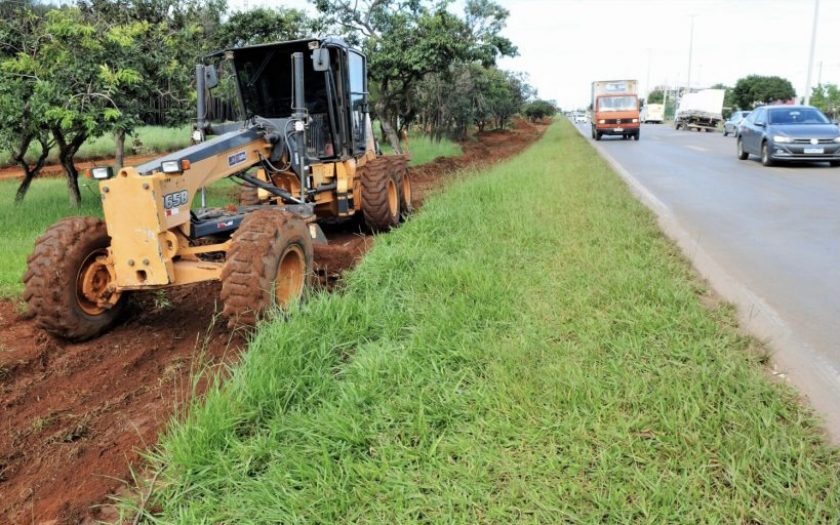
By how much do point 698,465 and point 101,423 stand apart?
337 centimetres

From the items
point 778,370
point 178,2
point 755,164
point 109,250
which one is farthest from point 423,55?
point 778,370

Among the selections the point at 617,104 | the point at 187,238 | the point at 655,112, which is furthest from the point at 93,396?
the point at 655,112

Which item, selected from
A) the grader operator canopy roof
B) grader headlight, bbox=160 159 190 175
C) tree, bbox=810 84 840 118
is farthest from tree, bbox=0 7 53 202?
tree, bbox=810 84 840 118

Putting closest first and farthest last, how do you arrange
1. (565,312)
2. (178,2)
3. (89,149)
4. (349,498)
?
(349,498), (565,312), (178,2), (89,149)

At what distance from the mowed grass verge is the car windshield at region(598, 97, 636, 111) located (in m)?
28.0

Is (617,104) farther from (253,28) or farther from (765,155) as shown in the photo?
(253,28)

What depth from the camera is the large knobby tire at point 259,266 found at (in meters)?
4.60

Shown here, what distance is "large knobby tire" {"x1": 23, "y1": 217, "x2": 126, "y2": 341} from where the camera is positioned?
4809 mm

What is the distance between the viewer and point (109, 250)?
201 inches

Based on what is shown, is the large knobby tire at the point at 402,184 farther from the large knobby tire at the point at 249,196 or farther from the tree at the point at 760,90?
the tree at the point at 760,90

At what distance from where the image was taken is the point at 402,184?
959cm

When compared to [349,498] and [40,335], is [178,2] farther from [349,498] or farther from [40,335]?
[349,498]

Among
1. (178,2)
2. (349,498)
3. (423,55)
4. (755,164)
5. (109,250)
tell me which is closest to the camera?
(349,498)

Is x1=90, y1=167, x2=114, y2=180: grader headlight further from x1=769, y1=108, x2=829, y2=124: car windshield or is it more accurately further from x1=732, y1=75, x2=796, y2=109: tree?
x1=732, y1=75, x2=796, y2=109: tree
